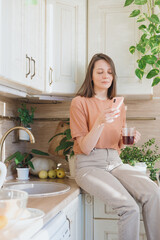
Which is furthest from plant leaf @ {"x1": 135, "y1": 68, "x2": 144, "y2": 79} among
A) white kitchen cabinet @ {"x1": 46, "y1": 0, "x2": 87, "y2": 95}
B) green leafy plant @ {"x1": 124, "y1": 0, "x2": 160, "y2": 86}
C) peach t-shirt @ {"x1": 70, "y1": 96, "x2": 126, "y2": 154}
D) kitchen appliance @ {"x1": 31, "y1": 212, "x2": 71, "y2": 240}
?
kitchen appliance @ {"x1": 31, "y1": 212, "x2": 71, "y2": 240}

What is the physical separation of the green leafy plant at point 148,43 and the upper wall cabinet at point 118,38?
6 centimetres

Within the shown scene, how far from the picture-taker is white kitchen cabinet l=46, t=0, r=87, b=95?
209cm

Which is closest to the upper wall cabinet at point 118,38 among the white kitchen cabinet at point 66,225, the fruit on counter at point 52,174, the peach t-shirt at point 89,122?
the peach t-shirt at point 89,122

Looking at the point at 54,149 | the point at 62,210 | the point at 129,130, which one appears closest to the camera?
the point at 62,210

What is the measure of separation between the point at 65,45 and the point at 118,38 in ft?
1.13

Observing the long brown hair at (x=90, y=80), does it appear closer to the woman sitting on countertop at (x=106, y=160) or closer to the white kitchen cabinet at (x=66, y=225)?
the woman sitting on countertop at (x=106, y=160)

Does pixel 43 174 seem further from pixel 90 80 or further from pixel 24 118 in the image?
pixel 90 80

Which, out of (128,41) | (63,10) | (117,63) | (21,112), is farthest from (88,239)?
(63,10)

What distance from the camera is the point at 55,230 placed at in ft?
4.34

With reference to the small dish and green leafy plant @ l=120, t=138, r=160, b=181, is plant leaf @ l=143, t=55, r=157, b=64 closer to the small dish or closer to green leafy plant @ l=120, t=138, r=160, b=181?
green leafy plant @ l=120, t=138, r=160, b=181

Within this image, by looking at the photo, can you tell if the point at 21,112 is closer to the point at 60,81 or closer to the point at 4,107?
the point at 4,107

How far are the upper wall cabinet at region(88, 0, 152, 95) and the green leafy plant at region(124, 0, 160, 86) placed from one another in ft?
0.21

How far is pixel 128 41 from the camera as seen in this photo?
7.16 ft

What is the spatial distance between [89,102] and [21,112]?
532mm
